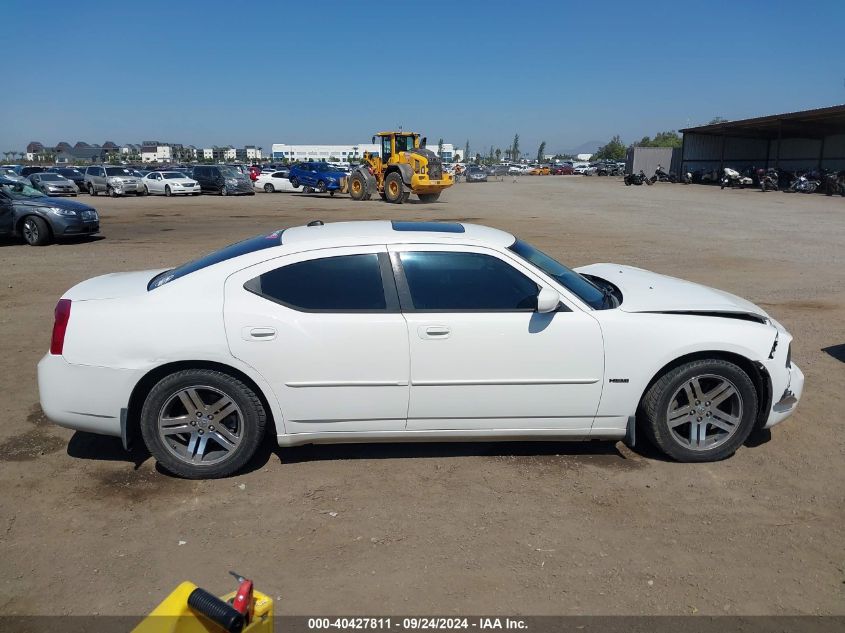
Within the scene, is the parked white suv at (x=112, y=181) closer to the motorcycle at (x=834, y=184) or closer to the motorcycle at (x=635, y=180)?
the motorcycle at (x=635, y=180)

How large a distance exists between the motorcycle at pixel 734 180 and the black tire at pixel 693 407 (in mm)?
48377

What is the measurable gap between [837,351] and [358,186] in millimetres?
28097

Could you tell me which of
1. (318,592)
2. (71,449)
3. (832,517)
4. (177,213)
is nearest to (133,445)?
(71,449)

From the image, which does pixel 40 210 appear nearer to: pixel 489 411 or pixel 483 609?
pixel 489 411

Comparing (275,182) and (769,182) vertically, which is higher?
(769,182)

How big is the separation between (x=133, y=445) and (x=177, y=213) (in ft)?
74.9

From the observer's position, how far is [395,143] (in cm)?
3152

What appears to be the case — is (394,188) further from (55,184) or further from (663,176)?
(663,176)

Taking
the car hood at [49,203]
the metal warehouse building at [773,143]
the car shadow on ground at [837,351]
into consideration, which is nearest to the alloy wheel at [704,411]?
the car shadow on ground at [837,351]

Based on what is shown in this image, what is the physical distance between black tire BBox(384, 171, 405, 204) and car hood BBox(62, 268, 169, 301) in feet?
85.1

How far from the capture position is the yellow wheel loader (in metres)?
30.0

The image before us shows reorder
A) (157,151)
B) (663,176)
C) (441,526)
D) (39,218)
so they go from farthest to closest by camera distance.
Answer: (157,151) → (663,176) → (39,218) → (441,526)

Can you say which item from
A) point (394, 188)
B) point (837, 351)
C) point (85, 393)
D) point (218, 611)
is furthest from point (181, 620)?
point (394, 188)

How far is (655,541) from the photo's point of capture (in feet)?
11.9
